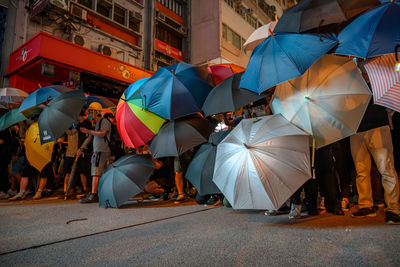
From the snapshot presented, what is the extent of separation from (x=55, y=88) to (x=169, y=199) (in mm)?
3652

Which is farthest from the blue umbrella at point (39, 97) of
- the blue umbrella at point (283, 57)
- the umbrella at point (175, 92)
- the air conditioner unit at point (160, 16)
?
the air conditioner unit at point (160, 16)

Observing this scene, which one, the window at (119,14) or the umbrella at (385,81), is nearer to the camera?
the umbrella at (385,81)

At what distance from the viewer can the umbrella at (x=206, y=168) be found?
4.20m

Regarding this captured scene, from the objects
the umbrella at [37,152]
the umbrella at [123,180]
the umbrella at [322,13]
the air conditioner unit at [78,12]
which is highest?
the air conditioner unit at [78,12]

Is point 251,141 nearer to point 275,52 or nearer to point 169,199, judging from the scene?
point 275,52

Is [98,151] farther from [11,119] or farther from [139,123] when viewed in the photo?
[11,119]

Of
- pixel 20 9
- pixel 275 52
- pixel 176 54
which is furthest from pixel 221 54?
pixel 275 52

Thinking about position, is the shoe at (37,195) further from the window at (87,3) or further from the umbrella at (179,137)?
the window at (87,3)

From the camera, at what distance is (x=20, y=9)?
1027cm

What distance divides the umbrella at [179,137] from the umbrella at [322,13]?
222 cm

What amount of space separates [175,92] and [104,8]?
450 inches

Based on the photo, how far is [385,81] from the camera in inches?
108

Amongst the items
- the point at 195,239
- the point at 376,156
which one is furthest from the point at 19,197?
the point at 376,156

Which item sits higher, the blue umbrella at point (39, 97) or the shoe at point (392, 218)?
the blue umbrella at point (39, 97)
